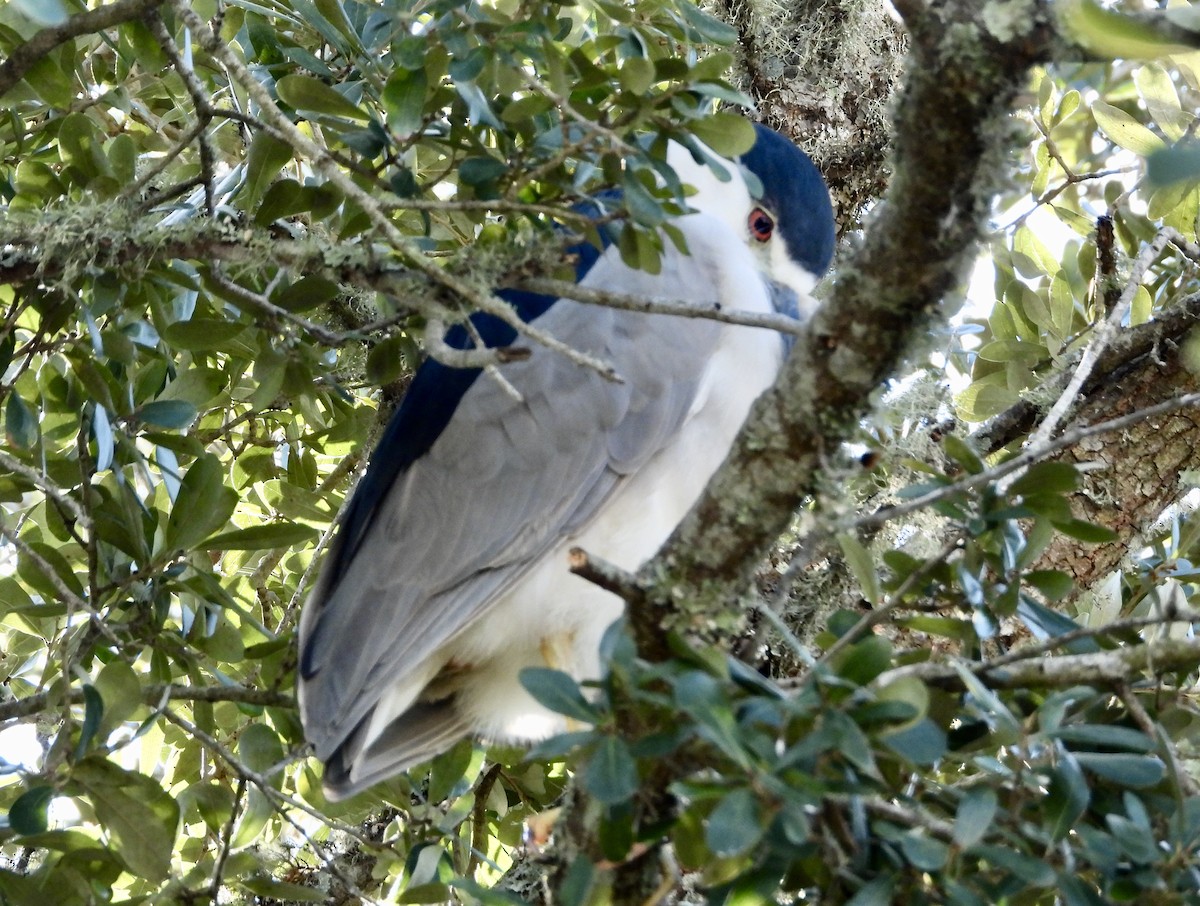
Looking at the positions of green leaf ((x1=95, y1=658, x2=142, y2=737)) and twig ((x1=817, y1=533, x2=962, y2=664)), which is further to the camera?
green leaf ((x1=95, y1=658, x2=142, y2=737))

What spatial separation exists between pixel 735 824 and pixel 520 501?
3.89 feet

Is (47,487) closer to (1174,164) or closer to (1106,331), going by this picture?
(1174,164)

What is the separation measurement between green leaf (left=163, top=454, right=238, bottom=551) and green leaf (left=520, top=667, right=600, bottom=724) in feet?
2.74

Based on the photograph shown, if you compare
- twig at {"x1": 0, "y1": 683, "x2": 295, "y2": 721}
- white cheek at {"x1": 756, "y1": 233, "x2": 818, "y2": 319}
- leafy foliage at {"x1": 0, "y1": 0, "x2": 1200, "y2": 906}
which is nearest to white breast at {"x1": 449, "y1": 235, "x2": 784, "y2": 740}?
leafy foliage at {"x1": 0, "y1": 0, "x2": 1200, "y2": 906}

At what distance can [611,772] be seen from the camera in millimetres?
1097

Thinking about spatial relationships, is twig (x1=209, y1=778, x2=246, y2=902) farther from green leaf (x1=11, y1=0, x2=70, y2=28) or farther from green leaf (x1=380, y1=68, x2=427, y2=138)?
green leaf (x1=11, y1=0, x2=70, y2=28)

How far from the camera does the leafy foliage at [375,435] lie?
114cm

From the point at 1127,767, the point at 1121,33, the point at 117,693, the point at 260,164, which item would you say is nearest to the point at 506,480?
the point at 260,164

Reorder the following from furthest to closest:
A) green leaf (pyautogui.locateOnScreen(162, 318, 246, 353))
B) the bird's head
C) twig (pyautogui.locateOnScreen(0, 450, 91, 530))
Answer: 1. the bird's head
2. green leaf (pyautogui.locateOnScreen(162, 318, 246, 353))
3. twig (pyautogui.locateOnScreen(0, 450, 91, 530))

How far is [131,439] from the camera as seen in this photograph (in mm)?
1948

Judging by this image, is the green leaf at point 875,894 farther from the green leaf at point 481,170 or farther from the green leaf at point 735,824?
the green leaf at point 481,170

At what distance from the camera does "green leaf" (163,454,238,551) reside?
A: 72.0 inches

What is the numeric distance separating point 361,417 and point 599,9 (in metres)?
0.90

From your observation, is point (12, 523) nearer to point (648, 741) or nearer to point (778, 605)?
point (778, 605)
